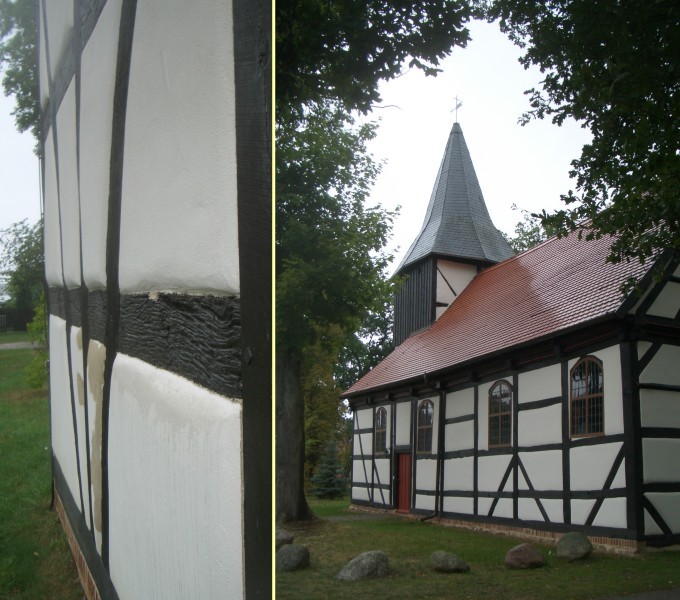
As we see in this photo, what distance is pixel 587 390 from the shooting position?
736 cm

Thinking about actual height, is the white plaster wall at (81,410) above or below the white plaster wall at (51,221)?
below

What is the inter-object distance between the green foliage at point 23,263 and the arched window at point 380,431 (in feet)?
10.3

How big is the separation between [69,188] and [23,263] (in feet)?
2.19

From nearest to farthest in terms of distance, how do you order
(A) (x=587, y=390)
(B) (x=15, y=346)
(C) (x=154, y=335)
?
(C) (x=154, y=335) < (B) (x=15, y=346) < (A) (x=587, y=390)

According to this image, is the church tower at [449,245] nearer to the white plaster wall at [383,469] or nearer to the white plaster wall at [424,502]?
the white plaster wall at [383,469]

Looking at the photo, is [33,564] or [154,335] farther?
[33,564]

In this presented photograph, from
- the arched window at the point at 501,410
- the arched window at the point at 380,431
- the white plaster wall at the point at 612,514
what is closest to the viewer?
the white plaster wall at the point at 612,514

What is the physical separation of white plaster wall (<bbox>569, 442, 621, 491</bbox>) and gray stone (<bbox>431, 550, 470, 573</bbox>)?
3.53 m

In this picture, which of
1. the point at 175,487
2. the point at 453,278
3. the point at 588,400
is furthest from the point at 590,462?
the point at 175,487

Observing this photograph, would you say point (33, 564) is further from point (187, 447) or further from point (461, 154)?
point (461, 154)

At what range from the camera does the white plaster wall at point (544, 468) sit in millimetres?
6030

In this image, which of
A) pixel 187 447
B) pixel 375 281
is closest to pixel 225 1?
pixel 187 447

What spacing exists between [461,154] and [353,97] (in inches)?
16.9

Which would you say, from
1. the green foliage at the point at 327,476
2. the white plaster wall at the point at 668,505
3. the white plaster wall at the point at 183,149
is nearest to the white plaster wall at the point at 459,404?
the white plaster wall at the point at 668,505
